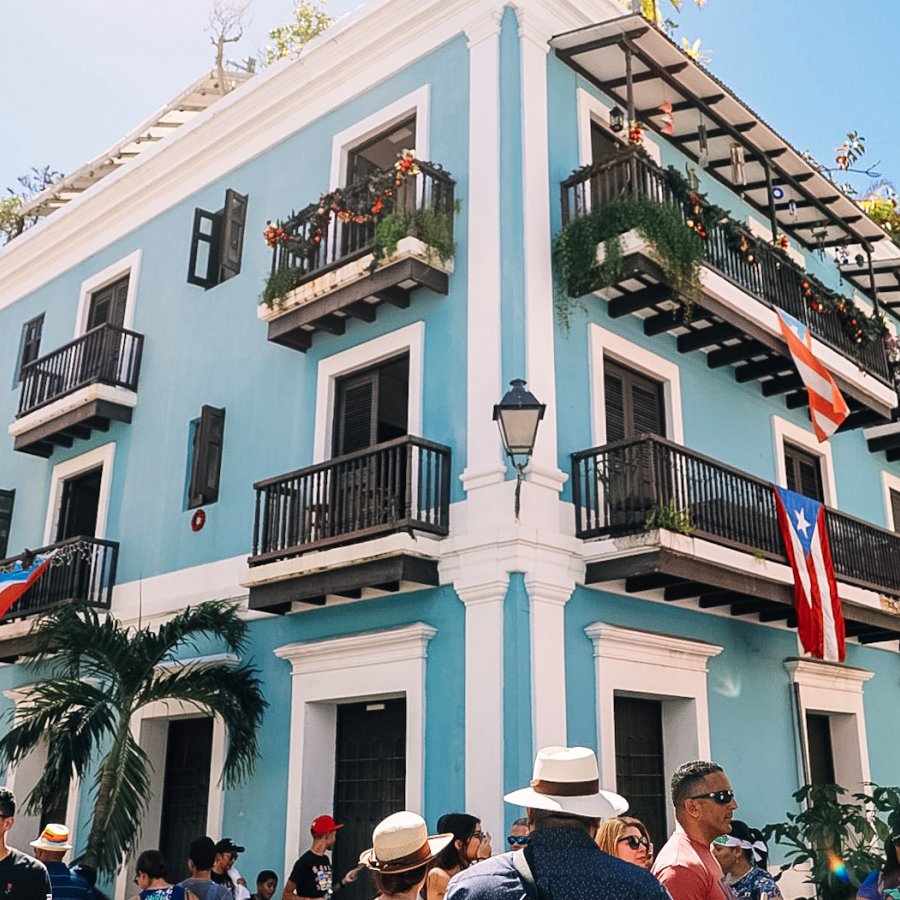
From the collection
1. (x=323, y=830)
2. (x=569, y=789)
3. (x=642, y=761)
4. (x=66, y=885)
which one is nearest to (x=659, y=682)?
(x=642, y=761)

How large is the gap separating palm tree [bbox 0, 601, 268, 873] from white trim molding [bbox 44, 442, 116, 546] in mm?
3149

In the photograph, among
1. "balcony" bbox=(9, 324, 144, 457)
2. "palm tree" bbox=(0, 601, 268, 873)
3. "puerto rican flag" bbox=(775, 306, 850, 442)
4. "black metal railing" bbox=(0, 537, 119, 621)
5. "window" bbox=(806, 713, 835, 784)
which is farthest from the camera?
"balcony" bbox=(9, 324, 144, 457)

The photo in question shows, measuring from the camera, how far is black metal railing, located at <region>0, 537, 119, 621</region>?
44.0ft

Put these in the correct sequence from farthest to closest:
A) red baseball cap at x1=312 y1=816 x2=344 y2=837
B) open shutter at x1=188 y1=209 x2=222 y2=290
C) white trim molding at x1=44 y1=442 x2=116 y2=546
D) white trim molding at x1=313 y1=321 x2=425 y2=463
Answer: white trim molding at x1=44 y1=442 x2=116 y2=546 < open shutter at x1=188 y1=209 x2=222 y2=290 < white trim molding at x1=313 y1=321 x2=425 y2=463 < red baseball cap at x1=312 y1=816 x2=344 y2=837

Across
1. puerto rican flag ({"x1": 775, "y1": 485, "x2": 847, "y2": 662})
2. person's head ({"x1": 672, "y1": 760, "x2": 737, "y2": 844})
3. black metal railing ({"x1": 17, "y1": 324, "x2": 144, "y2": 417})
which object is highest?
black metal railing ({"x1": 17, "y1": 324, "x2": 144, "y2": 417})

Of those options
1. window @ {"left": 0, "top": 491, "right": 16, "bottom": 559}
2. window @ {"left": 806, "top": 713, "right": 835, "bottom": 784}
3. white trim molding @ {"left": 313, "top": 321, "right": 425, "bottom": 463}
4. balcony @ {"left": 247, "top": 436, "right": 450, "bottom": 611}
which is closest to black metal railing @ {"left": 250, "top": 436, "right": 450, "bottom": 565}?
balcony @ {"left": 247, "top": 436, "right": 450, "bottom": 611}

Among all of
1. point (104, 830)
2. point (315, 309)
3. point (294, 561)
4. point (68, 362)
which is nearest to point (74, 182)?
point (68, 362)

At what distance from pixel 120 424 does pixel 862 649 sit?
33.8ft

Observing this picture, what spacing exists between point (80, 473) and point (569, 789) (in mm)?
12902

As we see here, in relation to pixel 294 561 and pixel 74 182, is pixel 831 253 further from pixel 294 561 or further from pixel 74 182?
pixel 74 182

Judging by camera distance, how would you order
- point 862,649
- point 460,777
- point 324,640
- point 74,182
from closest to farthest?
point 460,777 < point 324,640 < point 862,649 < point 74,182

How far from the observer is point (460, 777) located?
9227 mm

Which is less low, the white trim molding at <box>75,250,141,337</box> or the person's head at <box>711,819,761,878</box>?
the white trim molding at <box>75,250,141,337</box>

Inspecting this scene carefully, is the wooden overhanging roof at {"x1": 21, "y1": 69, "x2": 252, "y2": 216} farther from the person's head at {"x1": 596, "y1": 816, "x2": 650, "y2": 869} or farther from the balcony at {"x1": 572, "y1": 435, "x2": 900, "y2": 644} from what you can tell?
the person's head at {"x1": 596, "y1": 816, "x2": 650, "y2": 869}
